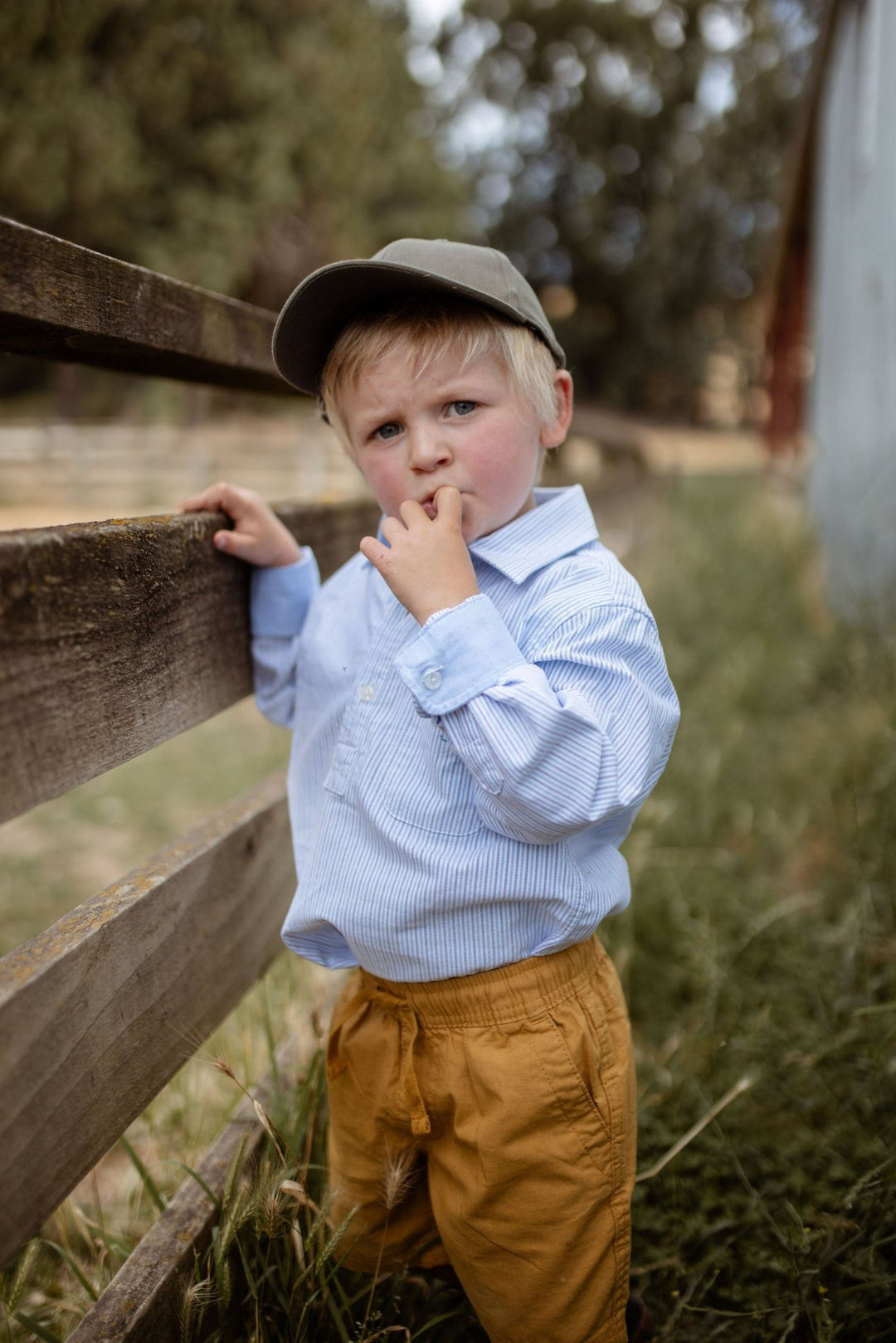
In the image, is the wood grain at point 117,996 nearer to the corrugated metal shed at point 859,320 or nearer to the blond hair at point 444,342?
the blond hair at point 444,342

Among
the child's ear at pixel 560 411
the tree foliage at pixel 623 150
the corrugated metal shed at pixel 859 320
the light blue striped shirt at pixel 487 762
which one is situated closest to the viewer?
the light blue striped shirt at pixel 487 762

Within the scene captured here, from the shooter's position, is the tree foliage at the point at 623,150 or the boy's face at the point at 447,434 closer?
the boy's face at the point at 447,434

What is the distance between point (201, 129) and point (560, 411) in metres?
15.7

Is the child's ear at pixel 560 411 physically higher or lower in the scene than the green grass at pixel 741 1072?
higher

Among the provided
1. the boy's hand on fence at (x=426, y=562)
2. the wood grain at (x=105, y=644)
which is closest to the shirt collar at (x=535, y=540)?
the boy's hand on fence at (x=426, y=562)

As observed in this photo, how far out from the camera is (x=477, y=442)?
1362 millimetres

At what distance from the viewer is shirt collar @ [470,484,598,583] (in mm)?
1391

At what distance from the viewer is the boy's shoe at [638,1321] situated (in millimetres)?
1539

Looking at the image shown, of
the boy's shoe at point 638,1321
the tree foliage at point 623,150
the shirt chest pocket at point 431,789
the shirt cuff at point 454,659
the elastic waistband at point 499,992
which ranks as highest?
the tree foliage at point 623,150

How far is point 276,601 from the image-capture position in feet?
5.18

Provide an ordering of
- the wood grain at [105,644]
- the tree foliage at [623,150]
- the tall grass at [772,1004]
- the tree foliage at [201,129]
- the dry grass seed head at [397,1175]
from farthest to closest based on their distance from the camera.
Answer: the tree foliage at [623,150] < the tree foliage at [201,129] < the tall grass at [772,1004] < the dry grass seed head at [397,1175] < the wood grain at [105,644]

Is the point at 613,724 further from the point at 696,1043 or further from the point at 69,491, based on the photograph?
the point at 69,491

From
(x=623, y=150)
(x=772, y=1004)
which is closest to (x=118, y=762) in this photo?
(x=772, y=1004)

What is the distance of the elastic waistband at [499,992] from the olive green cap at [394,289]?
2.86 feet
